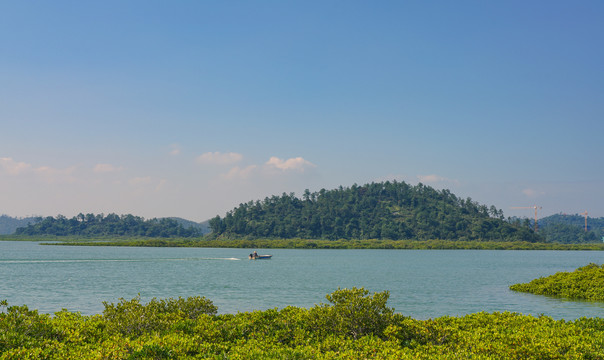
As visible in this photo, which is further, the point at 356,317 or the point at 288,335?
the point at 356,317

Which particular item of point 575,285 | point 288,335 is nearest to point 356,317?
point 288,335

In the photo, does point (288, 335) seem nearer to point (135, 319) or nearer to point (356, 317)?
point (356, 317)

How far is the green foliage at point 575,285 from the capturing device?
40594 millimetres

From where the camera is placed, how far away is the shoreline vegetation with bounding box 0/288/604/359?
12375 mm

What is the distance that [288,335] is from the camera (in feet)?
52.2

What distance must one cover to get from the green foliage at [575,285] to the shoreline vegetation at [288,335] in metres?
25.9

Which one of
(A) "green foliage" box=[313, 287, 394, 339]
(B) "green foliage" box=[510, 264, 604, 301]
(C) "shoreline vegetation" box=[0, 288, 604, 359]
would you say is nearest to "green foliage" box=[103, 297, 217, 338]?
(C) "shoreline vegetation" box=[0, 288, 604, 359]

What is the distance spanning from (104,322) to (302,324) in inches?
240

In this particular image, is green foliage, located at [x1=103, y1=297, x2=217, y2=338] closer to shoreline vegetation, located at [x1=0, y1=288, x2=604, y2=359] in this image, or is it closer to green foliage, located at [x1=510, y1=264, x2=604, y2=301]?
shoreline vegetation, located at [x1=0, y1=288, x2=604, y2=359]

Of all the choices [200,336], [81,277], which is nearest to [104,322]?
[200,336]

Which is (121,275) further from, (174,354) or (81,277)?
(174,354)

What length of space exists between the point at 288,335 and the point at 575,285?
114ft

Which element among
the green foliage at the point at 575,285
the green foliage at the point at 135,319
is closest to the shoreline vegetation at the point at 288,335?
the green foliage at the point at 135,319

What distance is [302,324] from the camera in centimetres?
1653
